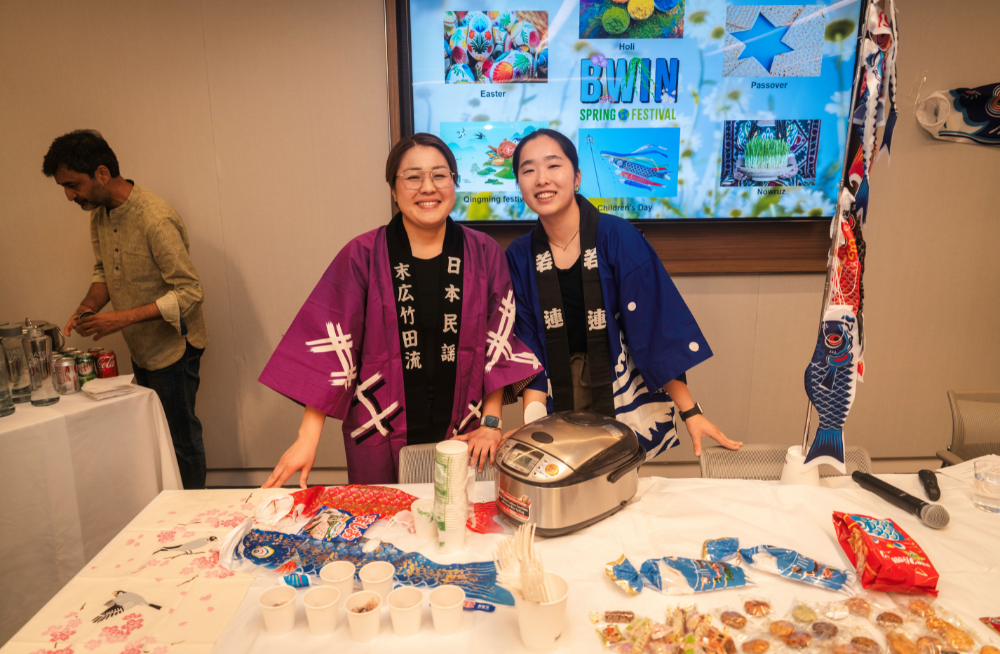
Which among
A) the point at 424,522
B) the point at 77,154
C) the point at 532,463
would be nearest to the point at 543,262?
the point at 532,463

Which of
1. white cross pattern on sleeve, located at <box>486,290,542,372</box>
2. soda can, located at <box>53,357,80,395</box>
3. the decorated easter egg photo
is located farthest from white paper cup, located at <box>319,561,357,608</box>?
the decorated easter egg photo

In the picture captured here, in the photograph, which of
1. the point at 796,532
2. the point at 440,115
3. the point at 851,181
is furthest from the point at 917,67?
the point at 796,532

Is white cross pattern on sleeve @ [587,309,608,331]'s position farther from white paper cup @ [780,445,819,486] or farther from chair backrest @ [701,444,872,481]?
white paper cup @ [780,445,819,486]

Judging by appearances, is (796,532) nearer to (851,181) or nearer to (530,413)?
(530,413)

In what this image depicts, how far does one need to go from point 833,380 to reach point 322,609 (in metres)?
1.09

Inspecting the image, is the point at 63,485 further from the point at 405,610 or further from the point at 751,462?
the point at 751,462

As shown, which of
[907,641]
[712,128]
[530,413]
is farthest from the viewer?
[712,128]

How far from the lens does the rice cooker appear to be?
1.01m

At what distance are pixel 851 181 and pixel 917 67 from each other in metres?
2.00

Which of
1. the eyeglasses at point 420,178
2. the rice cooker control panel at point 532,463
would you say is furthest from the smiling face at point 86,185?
the rice cooker control panel at point 532,463

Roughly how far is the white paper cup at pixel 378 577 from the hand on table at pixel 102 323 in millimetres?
1833

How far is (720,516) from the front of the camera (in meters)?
1.11

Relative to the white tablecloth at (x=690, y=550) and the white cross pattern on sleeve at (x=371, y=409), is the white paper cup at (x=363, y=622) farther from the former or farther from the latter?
the white cross pattern on sleeve at (x=371, y=409)

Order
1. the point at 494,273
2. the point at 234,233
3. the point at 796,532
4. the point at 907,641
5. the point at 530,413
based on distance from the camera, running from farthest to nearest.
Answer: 1. the point at 234,233
2. the point at 494,273
3. the point at 530,413
4. the point at 796,532
5. the point at 907,641
